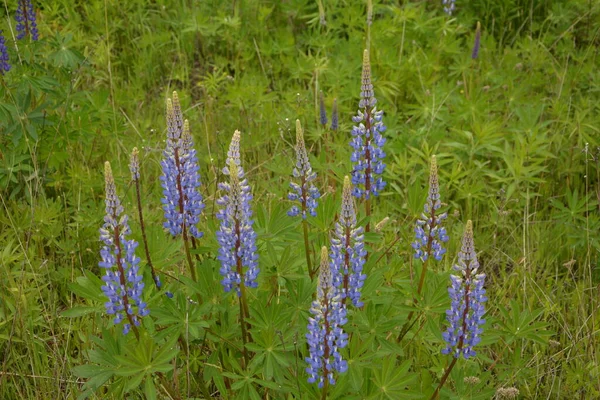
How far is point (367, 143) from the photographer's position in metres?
2.82

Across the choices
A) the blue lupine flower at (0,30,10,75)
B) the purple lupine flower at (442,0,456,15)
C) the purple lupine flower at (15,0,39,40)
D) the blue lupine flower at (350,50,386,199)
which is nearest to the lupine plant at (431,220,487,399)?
the blue lupine flower at (350,50,386,199)

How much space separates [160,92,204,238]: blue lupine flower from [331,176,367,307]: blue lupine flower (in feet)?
1.68

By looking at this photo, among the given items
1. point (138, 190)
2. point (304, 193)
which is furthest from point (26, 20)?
point (304, 193)

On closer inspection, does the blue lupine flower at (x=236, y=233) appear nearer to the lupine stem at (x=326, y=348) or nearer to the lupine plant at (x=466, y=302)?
the lupine stem at (x=326, y=348)

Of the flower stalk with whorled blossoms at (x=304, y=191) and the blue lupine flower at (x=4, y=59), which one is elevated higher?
the blue lupine flower at (x=4, y=59)

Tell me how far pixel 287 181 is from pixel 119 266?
4.61ft

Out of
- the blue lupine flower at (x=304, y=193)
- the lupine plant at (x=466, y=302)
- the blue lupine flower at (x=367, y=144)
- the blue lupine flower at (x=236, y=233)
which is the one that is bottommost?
the lupine plant at (x=466, y=302)

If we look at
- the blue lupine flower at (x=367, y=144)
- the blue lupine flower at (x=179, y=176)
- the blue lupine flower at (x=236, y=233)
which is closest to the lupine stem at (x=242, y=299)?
the blue lupine flower at (x=236, y=233)

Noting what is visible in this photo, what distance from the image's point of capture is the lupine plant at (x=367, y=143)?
2766 mm

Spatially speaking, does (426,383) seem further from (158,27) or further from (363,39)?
(158,27)

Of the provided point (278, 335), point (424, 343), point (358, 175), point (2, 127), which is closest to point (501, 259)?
point (424, 343)

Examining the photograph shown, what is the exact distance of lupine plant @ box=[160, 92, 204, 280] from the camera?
2.52m

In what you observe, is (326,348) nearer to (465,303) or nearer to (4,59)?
(465,303)

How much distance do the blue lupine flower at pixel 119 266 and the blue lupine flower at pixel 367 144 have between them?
0.91 m
